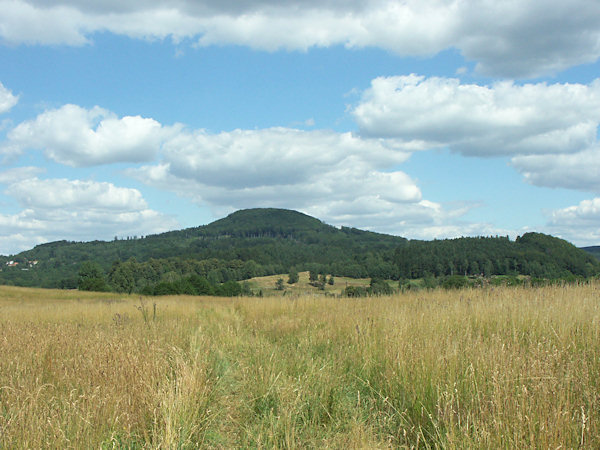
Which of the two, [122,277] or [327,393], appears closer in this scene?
[327,393]

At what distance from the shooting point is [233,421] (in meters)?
4.03

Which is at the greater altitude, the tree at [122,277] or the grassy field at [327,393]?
the grassy field at [327,393]

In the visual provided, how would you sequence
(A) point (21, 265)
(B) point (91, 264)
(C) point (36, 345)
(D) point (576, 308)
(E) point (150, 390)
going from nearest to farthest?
(E) point (150, 390) → (C) point (36, 345) → (D) point (576, 308) → (B) point (91, 264) → (A) point (21, 265)

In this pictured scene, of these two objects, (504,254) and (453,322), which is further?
(504,254)

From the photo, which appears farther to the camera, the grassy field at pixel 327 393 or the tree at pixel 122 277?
the tree at pixel 122 277

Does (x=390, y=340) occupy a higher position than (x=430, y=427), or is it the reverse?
(x=390, y=340)

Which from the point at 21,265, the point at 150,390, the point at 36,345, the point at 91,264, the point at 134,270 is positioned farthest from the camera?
the point at 21,265

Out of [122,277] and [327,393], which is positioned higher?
[327,393]

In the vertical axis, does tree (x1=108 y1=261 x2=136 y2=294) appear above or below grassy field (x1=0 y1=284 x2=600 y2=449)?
below

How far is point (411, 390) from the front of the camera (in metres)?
3.99

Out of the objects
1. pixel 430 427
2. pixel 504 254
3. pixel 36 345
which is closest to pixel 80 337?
pixel 36 345

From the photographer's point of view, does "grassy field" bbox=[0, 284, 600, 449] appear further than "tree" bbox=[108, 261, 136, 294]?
No

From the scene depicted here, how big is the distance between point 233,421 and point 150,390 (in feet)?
2.99

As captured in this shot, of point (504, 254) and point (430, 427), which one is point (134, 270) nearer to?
point (504, 254)
